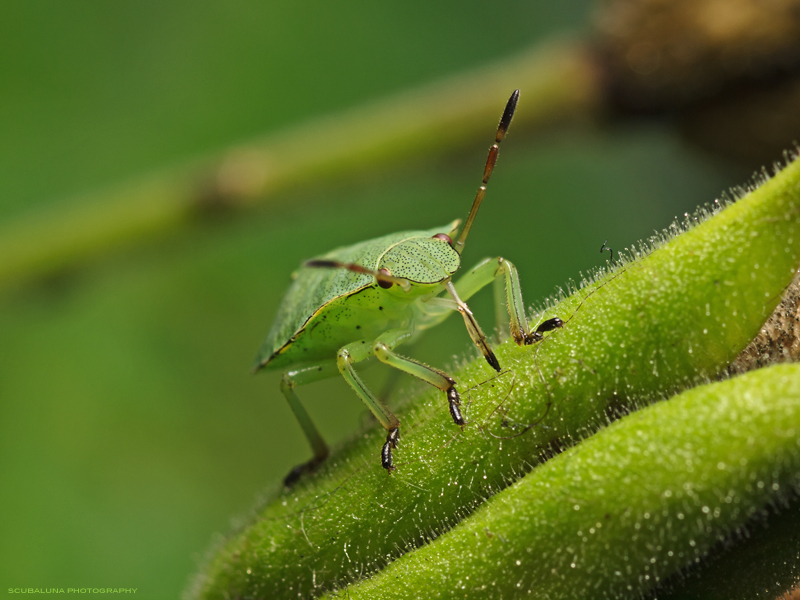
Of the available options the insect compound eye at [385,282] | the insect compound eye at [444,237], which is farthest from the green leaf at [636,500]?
the insect compound eye at [444,237]

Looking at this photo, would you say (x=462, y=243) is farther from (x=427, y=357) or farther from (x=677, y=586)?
(x=427, y=357)

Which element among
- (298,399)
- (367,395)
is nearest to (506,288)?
(367,395)

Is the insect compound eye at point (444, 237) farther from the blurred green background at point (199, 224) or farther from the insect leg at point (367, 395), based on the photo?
the blurred green background at point (199, 224)

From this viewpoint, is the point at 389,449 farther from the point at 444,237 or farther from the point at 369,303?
the point at 444,237

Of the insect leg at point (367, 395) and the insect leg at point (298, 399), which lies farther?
the insect leg at point (298, 399)

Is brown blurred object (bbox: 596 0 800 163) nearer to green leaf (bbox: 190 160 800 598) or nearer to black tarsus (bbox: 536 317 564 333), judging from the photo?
green leaf (bbox: 190 160 800 598)

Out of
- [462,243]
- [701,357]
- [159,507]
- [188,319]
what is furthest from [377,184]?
[701,357]
